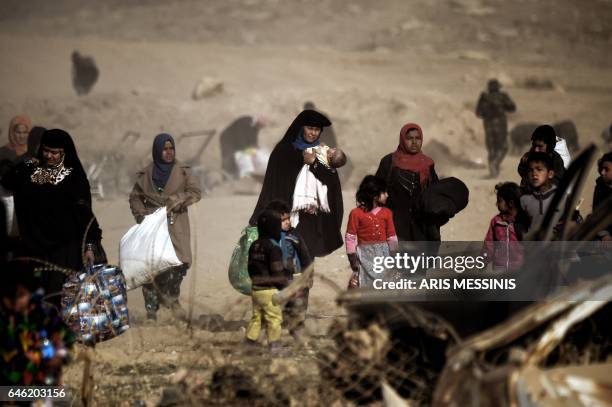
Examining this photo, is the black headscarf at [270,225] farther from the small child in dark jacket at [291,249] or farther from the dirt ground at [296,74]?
the dirt ground at [296,74]

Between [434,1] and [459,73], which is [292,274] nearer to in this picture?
[459,73]

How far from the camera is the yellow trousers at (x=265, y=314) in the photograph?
665 cm

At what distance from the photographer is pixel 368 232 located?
7.75 m

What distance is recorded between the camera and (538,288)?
207 inches

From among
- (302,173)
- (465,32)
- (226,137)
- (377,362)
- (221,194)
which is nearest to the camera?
(377,362)

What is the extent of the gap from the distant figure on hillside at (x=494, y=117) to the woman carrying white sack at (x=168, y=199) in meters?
9.06

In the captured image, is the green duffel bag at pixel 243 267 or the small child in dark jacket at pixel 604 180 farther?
A: the green duffel bag at pixel 243 267

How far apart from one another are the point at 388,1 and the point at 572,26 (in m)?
5.14

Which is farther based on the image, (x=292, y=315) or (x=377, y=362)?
(x=292, y=315)

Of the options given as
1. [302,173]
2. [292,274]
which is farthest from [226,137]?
[292,274]

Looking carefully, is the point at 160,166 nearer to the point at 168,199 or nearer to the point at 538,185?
the point at 168,199

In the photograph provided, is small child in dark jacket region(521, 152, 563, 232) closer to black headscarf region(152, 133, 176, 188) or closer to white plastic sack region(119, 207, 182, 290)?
white plastic sack region(119, 207, 182, 290)

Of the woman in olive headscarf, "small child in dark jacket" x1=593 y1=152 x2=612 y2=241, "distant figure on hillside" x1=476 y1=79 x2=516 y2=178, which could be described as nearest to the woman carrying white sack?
the woman in olive headscarf

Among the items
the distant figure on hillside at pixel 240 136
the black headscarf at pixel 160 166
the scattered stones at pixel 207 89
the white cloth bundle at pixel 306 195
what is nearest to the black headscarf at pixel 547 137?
→ the white cloth bundle at pixel 306 195
